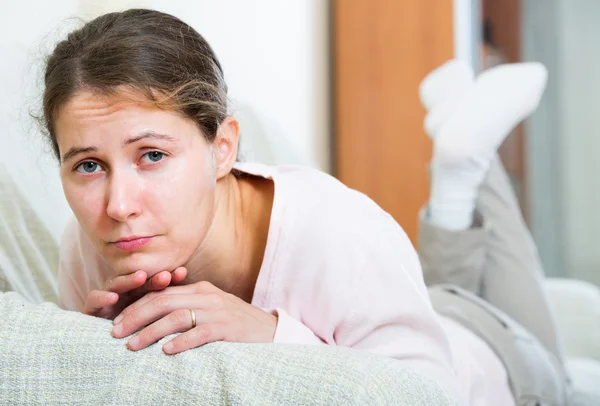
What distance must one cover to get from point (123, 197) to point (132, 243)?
54 mm

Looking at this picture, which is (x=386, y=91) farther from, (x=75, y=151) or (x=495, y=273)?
(x=75, y=151)

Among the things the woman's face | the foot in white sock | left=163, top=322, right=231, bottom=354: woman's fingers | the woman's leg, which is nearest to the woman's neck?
the woman's face

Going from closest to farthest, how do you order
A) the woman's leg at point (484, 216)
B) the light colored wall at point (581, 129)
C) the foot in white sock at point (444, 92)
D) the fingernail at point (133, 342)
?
1. the fingernail at point (133, 342)
2. the woman's leg at point (484, 216)
3. the foot in white sock at point (444, 92)
4. the light colored wall at point (581, 129)

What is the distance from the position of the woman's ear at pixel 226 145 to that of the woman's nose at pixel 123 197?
0.45 ft

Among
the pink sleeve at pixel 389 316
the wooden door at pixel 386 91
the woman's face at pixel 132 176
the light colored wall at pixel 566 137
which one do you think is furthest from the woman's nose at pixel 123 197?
the light colored wall at pixel 566 137

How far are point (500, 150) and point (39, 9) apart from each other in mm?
2832

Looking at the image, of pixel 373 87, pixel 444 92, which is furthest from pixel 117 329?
pixel 373 87

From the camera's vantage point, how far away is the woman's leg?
4.98ft

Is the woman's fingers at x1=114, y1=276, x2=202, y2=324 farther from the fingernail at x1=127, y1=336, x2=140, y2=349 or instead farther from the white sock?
the white sock

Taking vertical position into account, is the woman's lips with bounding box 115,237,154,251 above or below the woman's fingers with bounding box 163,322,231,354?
above

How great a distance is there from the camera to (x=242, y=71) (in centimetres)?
140

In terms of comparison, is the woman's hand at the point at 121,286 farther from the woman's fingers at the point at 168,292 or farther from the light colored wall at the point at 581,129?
the light colored wall at the point at 581,129

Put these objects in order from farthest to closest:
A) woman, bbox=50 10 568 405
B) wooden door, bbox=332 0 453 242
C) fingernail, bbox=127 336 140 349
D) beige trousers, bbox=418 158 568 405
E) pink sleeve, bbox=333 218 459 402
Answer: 1. wooden door, bbox=332 0 453 242
2. beige trousers, bbox=418 158 568 405
3. pink sleeve, bbox=333 218 459 402
4. woman, bbox=50 10 568 405
5. fingernail, bbox=127 336 140 349

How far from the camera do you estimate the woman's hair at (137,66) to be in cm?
70
